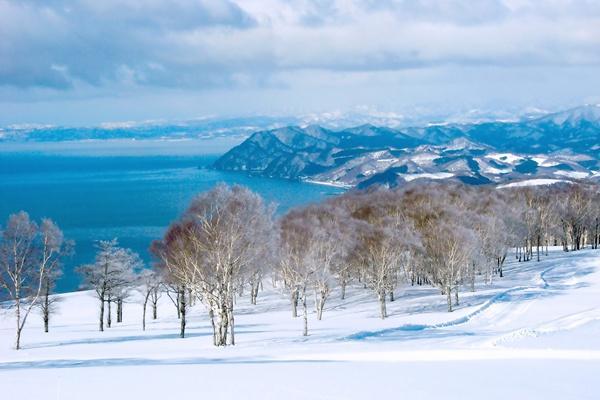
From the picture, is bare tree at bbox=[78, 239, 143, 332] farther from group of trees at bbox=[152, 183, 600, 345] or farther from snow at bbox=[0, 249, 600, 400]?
group of trees at bbox=[152, 183, 600, 345]

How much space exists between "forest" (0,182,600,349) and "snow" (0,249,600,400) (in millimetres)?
1744

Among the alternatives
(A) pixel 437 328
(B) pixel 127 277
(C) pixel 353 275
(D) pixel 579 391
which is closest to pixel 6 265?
(B) pixel 127 277

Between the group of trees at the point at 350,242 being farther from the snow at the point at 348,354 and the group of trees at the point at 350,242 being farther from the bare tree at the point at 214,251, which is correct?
the snow at the point at 348,354

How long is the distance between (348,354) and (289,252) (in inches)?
660

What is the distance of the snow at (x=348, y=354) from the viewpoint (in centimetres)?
1587

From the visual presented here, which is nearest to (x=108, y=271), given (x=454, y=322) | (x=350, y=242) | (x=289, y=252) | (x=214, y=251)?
(x=289, y=252)

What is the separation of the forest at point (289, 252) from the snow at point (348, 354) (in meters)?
1.74

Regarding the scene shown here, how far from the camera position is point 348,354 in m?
22.8

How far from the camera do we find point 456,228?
4906 cm

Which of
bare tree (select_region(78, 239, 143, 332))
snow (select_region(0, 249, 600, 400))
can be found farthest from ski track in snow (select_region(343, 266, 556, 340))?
bare tree (select_region(78, 239, 143, 332))

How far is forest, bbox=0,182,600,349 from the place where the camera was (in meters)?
29.6

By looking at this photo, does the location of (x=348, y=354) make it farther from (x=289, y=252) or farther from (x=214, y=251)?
(x=289, y=252)

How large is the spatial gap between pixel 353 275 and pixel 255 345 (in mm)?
29286

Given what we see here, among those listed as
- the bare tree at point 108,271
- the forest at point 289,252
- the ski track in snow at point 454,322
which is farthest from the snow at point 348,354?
the bare tree at point 108,271
